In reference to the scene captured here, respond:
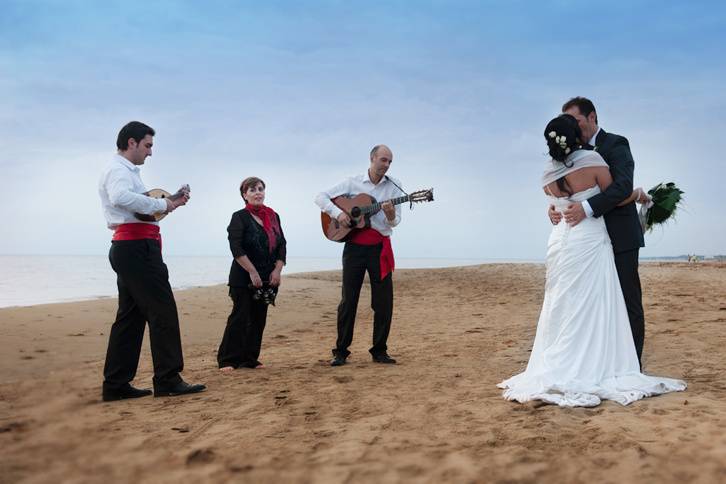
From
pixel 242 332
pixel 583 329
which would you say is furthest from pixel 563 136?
pixel 242 332

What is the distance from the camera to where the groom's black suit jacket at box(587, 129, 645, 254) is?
4.03 metres

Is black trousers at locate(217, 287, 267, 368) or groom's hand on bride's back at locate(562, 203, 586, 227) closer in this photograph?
groom's hand on bride's back at locate(562, 203, 586, 227)

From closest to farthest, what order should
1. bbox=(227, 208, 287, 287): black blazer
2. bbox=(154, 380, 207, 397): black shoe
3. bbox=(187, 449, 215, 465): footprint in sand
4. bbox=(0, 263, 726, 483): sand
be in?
1. bbox=(0, 263, 726, 483): sand
2. bbox=(187, 449, 215, 465): footprint in sand
3. bbox=(154, 380, 207, 397): black shoe
4. bbox=(227, 208, 287, 287): black blazer

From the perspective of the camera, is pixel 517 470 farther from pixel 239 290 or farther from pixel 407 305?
pixel 407 305

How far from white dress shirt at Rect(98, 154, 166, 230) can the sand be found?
137cm

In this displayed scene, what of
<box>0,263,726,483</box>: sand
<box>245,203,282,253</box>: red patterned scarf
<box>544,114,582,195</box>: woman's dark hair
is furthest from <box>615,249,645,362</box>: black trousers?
<box>245,203,282,253</box>: red patterned scarf

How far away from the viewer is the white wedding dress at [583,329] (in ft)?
12.5

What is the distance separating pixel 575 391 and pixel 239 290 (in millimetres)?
3123

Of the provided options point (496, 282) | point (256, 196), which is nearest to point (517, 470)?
point (256, 196)

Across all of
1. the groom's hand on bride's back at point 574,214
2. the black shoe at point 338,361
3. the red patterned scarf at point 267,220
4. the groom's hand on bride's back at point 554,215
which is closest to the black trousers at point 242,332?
the red patterned scarf at point 267,220

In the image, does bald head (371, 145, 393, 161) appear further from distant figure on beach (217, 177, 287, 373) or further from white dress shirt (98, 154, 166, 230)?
white dress shirt (98, 154, 166, 230)

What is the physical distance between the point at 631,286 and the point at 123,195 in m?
3.63

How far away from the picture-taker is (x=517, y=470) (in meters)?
2.55

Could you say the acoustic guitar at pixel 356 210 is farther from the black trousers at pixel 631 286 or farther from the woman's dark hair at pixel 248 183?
the black trousers at pixel 631 286
